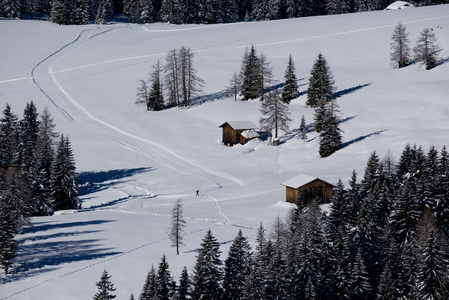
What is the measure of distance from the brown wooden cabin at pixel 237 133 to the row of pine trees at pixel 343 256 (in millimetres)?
30878

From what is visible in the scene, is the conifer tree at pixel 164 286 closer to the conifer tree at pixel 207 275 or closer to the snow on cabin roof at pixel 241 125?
the conifer tree at pixel 207 275

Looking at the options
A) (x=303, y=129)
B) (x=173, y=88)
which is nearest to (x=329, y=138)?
(x=303, y=129)

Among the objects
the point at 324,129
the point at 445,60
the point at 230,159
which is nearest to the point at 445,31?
the point at 445,60

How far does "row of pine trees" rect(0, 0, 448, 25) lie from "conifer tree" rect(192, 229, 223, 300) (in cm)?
11978

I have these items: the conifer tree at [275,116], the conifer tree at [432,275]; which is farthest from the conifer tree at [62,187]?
the conifer tree at [432,275]

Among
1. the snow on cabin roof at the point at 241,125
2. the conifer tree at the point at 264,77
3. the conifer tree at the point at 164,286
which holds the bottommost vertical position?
the conifer tree at the point at 164,286

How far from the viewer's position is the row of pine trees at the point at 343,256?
34562 mm

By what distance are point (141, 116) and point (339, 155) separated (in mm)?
36224

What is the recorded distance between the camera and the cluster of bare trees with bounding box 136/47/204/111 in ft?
302

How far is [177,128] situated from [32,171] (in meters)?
28.6

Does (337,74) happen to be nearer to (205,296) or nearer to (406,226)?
(406,226)

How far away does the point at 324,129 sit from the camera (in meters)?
67.9

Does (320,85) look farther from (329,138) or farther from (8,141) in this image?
(8,141)

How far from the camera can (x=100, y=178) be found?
67312 millimetres
